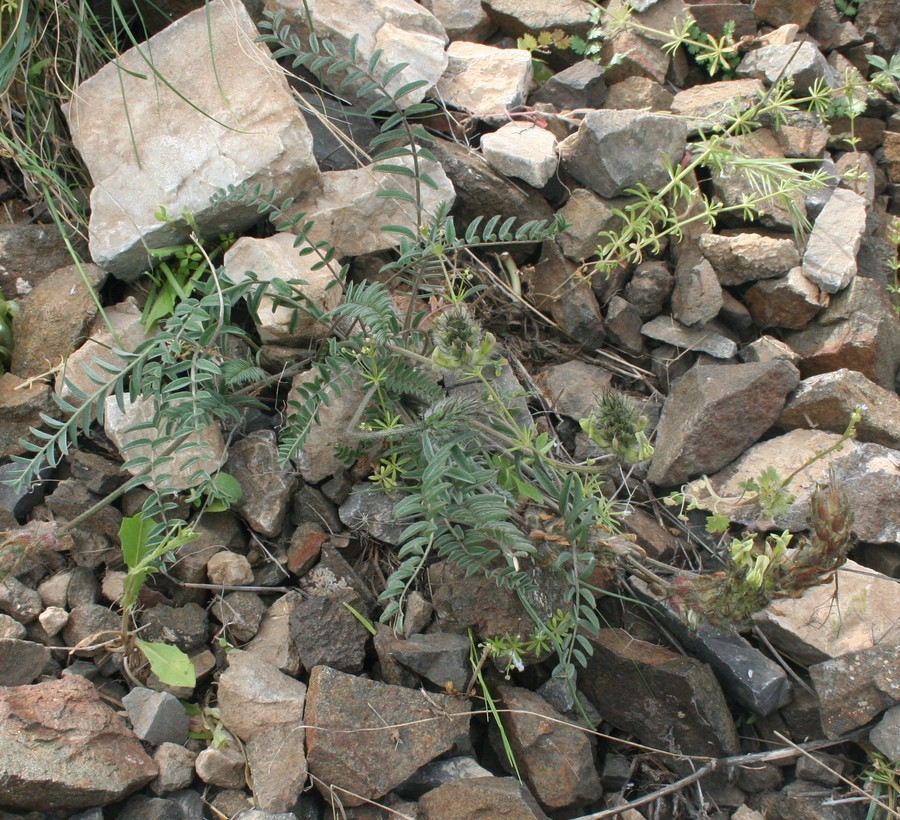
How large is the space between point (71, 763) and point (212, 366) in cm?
113

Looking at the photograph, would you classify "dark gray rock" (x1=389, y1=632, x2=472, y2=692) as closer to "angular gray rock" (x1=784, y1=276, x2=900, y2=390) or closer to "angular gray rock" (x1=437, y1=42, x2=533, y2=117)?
"angular gray rock" (x1=784, y1=276, x2=900, y2=390)

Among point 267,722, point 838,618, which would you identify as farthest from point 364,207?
point 838,618

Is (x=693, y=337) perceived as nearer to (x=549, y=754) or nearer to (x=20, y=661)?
(x=549, y=754)

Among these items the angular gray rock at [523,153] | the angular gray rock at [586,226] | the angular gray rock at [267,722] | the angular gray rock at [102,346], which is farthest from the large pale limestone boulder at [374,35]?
the angular gray rock at [267,722]

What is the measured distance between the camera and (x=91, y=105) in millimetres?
3184

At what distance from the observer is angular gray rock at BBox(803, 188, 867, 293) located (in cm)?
324

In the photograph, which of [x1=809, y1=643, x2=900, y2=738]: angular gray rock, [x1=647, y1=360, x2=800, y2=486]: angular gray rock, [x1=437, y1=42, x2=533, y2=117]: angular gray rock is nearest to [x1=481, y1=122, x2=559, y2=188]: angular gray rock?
[x1=437, y1=42, x2=533, y2=117]: angular gray rock

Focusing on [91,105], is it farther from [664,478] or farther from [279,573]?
[664,478]

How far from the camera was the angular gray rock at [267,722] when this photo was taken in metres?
2.26

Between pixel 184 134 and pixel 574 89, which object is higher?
pixel 184 134

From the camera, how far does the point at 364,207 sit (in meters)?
3.15

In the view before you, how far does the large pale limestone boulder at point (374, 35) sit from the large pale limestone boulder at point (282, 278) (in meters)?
0.81

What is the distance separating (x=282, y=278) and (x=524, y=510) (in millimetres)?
1141

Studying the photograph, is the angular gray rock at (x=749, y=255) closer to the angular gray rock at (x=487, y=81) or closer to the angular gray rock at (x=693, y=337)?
the angular gray rock at (x=693, y=337)
